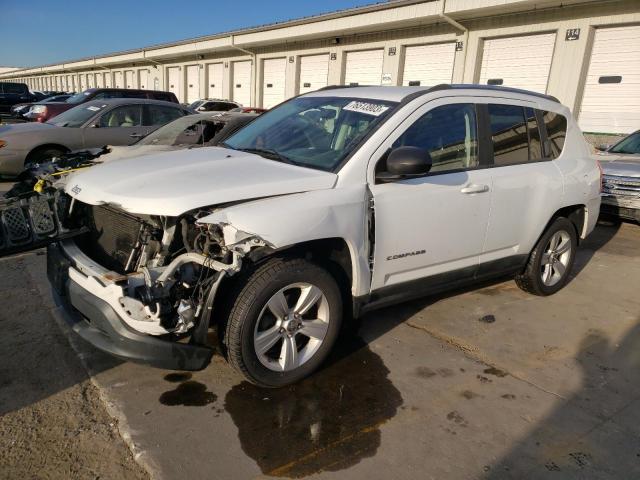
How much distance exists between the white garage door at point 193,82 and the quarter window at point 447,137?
32.0m

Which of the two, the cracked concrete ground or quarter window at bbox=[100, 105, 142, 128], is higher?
quarter window at bbox=[100, 105, 142, 128]

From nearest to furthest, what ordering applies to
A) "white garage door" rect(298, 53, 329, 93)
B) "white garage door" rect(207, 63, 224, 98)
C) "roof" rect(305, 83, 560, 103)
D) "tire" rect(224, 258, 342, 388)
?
"tire" rect(224, 258, 342, 388) → "roof" rect(305, 83, 560, 103) → "white garage door" rect(298, 53, 329, 93) → "white garage door" rect(207, 63, 224, 98)

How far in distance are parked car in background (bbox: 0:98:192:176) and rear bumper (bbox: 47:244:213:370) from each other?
6.05 m

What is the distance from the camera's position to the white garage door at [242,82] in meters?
27.3

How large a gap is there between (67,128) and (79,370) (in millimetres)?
6960

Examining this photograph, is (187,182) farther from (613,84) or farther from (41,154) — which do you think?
(613,84)

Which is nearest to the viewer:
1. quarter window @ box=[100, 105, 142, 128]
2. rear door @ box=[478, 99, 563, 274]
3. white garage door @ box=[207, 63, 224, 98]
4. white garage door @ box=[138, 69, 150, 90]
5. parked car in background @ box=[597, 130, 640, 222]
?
rear door @ box=[478, 99, 563, 274]

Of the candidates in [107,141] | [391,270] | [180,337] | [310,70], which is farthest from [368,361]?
[310,70]

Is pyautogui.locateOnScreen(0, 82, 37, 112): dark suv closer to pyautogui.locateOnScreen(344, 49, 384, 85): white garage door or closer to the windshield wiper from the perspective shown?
pyautogui.locateOnScreen(344, 49, 384, 85): white garage door

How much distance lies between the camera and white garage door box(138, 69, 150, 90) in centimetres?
4088

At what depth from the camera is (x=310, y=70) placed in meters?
22.9

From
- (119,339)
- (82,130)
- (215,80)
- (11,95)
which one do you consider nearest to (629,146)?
(119,339)

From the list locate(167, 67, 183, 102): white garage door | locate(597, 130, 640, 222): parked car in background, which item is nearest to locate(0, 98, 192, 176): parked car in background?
locate(597, 130, 640, 222): parked car in background

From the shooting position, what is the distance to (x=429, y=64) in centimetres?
1775
